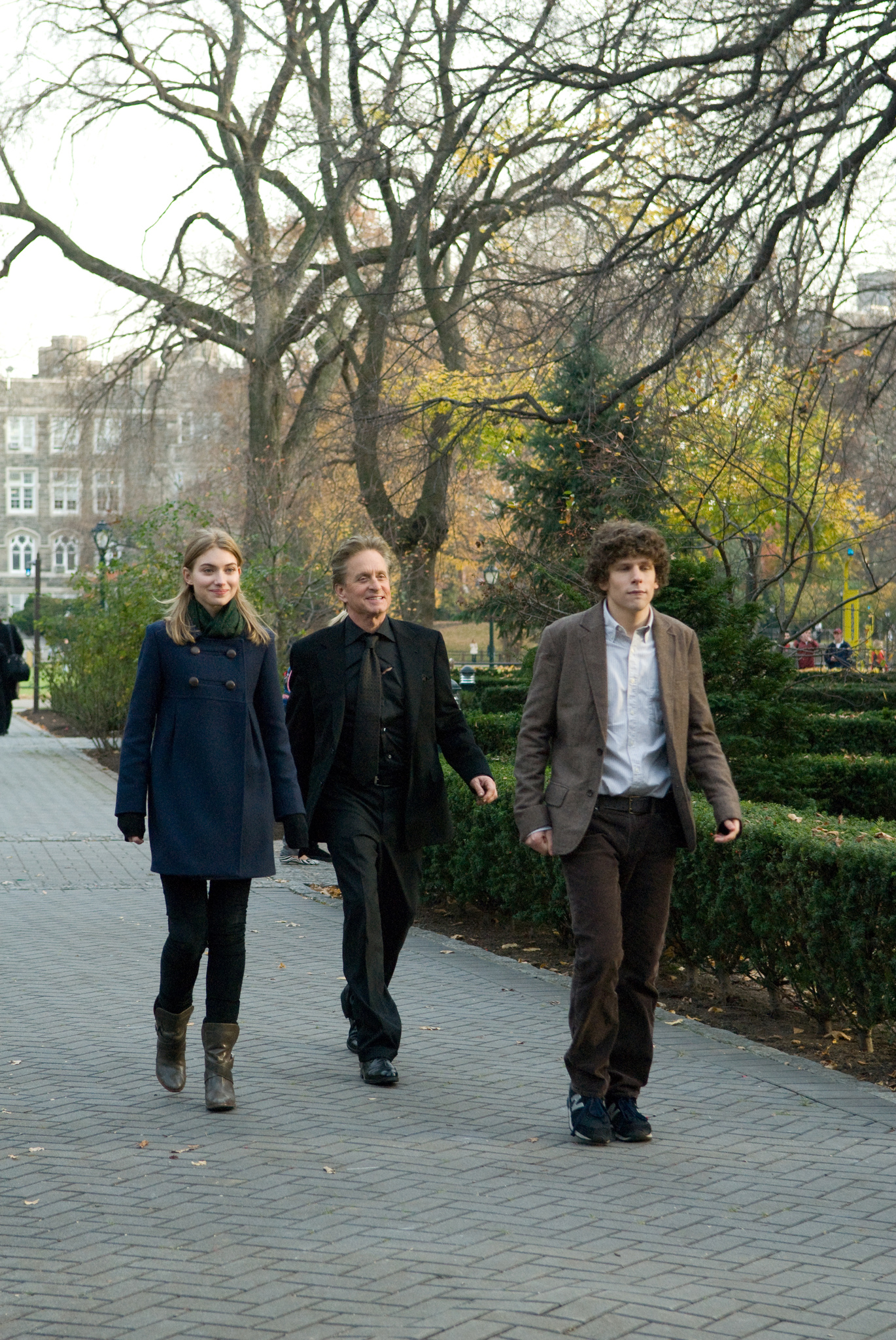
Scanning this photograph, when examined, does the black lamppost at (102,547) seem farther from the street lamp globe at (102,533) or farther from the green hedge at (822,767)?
the green hedge at (822,767)

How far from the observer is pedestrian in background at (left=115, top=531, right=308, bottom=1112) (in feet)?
16.1

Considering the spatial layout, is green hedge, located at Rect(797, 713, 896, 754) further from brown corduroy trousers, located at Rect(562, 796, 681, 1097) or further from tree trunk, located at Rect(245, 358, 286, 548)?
brown corduroy trousers, located at Rect(562, 796, 681, 1097)

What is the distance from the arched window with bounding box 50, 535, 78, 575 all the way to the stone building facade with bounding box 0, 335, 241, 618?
9cm

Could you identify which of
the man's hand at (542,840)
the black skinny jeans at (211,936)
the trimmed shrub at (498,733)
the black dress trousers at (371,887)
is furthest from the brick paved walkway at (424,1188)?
the trimmed shrub at (498,733)

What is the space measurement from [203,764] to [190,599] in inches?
22.0

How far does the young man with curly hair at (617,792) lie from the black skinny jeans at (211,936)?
995mm

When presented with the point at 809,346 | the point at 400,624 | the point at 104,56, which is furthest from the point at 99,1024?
Answer: the point at 104,56

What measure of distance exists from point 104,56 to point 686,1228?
71.1ft

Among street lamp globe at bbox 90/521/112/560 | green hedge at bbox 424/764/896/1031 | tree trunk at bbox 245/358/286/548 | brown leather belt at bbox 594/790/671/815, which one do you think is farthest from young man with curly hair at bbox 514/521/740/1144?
street lamp globe at bbox 90/521/112/560

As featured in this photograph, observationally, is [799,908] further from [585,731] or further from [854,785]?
Result: [854,785]

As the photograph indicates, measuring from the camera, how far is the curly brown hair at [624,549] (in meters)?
4.68

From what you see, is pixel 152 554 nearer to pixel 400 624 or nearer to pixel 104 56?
pixel 104 56

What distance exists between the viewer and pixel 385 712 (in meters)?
5.37

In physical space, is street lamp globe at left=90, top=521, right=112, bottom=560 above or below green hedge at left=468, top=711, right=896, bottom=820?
above
